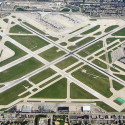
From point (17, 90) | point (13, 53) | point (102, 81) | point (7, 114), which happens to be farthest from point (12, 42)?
point (102, 81)

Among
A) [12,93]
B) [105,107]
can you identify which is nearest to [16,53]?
[12,93]

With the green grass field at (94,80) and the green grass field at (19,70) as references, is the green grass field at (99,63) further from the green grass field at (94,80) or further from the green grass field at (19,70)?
the green grass field at (19,70)

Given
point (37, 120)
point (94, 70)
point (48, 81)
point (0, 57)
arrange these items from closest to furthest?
point (37, 120)
point (48, 81)
point (94, 70)
point (0, 57)

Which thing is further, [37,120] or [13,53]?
[13,53]

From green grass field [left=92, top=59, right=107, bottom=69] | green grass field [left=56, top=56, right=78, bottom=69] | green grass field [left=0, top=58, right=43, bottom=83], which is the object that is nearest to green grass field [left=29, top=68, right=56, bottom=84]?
green grass field [left=0, top=58, right=43, bottom=83]

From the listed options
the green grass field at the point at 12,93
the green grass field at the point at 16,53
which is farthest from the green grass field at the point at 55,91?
the green grass field at the point at 16,53

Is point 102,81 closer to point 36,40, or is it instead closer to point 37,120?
point 37,120

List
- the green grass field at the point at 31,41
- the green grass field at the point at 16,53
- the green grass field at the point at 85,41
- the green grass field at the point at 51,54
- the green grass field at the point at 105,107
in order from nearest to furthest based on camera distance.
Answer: the green grass field at the point at 105,107 → the green grass field at the point at 16,53 → the green grass field at the point at 51,54 → the green grass field at the point at 31,41 → the green grass field at the point at 85,41
